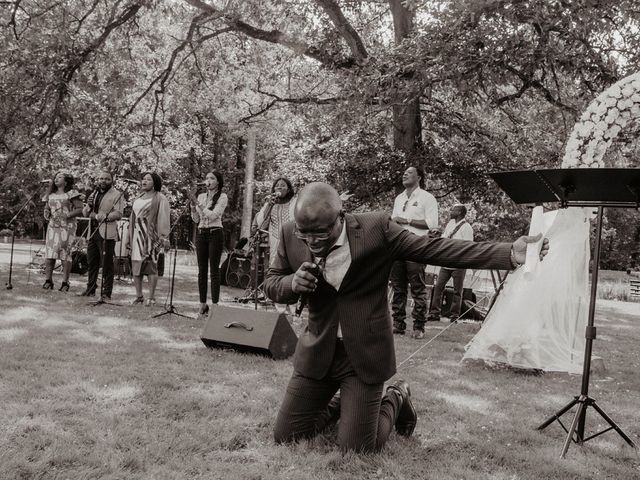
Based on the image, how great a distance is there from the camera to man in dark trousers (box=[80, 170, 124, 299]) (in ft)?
33.3

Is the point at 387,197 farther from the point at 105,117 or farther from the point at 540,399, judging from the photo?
the point at 540,399

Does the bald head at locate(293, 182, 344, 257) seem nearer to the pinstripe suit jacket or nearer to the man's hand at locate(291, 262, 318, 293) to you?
the man's hand at locate(291, 262, 318, 293)

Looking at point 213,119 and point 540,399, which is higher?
point 213,119

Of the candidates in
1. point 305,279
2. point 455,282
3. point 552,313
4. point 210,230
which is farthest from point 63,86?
point 305,279

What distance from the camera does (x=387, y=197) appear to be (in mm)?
17422

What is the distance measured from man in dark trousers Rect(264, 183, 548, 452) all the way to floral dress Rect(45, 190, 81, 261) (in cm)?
825

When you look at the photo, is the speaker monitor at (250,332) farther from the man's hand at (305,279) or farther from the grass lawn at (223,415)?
the man's hand at (305,279)

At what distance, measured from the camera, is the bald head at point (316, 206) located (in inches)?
135

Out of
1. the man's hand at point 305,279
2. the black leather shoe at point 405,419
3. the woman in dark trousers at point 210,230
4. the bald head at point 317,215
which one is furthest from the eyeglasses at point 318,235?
the woman in dark trousers at point 210,230

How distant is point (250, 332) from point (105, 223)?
4674mm

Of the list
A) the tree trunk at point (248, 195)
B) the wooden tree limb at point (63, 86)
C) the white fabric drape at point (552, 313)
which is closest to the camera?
the white fabric drape at point (552, 313)

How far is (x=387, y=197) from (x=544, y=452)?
13522mm

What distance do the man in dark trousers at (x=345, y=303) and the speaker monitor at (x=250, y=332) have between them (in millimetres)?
2409

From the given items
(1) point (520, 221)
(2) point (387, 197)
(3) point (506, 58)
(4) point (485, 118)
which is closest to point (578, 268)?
(3) point (506, 58)
